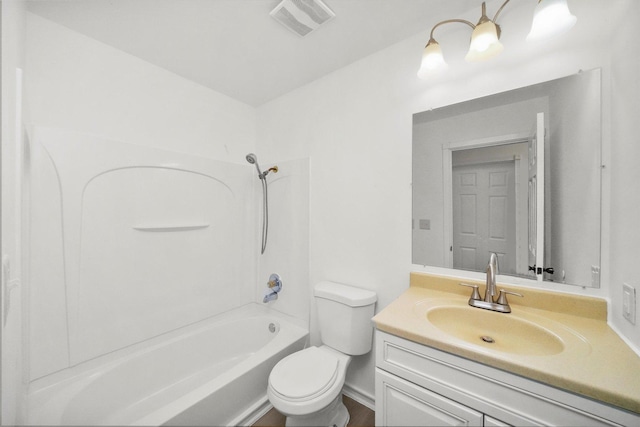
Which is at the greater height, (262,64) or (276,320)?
(262,64)

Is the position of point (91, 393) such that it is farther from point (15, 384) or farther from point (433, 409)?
point (433, 409)

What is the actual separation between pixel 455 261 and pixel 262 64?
175cm

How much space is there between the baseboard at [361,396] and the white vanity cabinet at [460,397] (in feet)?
1.97

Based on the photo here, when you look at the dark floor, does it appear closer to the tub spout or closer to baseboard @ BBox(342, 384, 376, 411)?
baseboard @ BBox(342, 384, 376, 411)

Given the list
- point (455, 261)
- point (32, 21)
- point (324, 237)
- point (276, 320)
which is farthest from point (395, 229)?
point (32, 21)

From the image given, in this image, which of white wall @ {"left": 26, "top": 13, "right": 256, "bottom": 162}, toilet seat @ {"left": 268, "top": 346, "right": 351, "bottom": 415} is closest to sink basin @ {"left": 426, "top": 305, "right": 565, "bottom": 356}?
toilet seat @ {"left": 268, "top": 346, "right": 351, "bottom": 415}

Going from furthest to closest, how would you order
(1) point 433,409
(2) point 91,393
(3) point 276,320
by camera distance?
1. (3) point 276,320
2. (1) point 433,409
3. (2) point 91,393

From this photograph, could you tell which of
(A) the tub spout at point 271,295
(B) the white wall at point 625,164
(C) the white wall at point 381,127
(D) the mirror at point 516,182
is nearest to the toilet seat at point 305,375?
(C) the white wall at point 381,127

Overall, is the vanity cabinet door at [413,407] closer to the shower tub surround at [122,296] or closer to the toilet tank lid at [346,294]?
the toilet tank lid at [346,294]

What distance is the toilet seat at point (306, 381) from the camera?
0.96 meters

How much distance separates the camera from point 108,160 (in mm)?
815

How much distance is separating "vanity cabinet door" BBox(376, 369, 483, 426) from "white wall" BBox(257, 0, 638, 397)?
0.54 metres

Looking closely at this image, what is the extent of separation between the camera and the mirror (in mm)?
→ 941

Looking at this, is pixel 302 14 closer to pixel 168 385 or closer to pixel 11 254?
pixel 11 254
